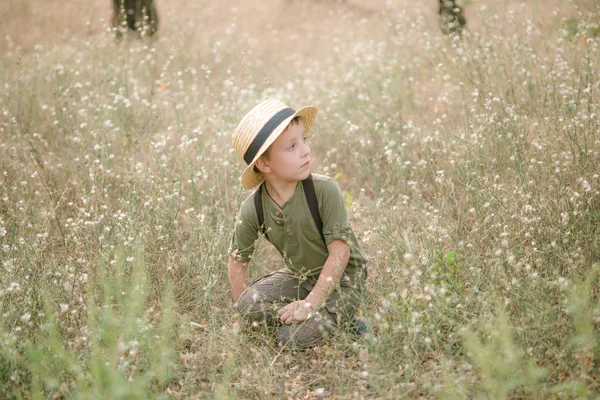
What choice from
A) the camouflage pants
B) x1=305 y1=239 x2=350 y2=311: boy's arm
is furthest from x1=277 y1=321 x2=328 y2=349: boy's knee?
x1=305 y1=239 x2=350 y2=311: boy's arm

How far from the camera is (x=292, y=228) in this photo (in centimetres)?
348

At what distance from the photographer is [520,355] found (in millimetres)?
2668

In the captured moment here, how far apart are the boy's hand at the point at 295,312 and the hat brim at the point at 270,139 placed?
31.0 inches

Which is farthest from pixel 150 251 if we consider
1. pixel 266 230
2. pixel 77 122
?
pixel 77 122

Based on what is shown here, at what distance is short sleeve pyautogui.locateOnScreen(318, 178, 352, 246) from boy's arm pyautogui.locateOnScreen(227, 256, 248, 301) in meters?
0.65

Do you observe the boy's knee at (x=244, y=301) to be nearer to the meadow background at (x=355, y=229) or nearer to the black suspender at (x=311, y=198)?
the meadow background at (x=355, y=229)

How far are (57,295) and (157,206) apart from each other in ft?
2.76

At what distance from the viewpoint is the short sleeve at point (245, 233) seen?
360cm

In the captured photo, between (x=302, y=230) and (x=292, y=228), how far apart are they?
6cm

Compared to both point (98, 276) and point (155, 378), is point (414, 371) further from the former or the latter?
point (98, 276)

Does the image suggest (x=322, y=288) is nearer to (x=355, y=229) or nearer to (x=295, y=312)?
(x=295, y=312)

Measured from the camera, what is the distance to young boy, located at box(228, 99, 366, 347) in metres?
3.32

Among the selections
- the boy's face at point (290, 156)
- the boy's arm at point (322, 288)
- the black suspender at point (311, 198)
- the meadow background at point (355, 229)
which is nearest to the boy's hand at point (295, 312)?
the boy's arm at point (322, 288)

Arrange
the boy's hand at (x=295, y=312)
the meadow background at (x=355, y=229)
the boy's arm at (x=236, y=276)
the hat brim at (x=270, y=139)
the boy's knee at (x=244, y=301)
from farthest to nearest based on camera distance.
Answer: the boy's arm at (x=236, y=276) < the boy's knee at (x=244, y=301) < the boy's hand at (x=295, y=312) < the hat brim at (x=270, y=139) < the meadow background at (x=355, y=229)
